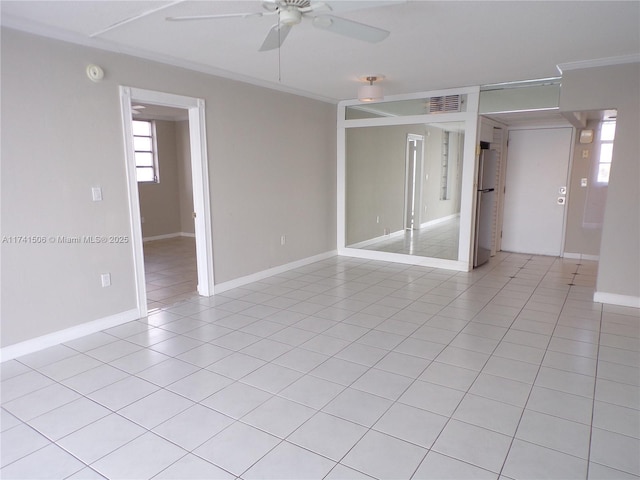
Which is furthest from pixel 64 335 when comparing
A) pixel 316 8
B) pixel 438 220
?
pixel 438 220

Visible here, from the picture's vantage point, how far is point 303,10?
2244 millimetres

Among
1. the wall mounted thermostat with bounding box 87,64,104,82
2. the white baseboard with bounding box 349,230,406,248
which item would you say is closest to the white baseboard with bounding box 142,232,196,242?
the white baseboard with bounding box 349,230,406,248

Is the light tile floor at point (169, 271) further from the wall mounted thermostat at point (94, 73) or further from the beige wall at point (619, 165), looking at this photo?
→ the beige wall at point (619, 165)

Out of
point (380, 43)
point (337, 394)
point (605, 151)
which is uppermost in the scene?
point (380, 43)

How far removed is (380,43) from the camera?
3.41m

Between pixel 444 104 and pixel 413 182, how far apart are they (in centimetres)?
132

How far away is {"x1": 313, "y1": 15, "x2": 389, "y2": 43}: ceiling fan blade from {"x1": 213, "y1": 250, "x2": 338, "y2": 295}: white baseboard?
319 cm

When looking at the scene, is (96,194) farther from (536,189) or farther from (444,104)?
(536,189)

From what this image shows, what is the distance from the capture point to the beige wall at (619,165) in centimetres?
400

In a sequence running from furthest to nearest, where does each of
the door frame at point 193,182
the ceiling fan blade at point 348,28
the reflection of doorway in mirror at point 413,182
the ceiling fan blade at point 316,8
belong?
1. the reflection of doorway in mirror at point 413,182
2. the door frame at point 193,182
3. the ceiling fan blade at point 348,28
4. the ceiling fan blade at point 316,8

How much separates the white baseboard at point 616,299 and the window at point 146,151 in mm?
7615

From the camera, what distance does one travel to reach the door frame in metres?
3.70

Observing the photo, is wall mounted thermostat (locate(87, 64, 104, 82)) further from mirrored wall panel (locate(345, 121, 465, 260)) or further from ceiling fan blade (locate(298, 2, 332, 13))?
mirrored wall panel (locate(345, 121, 465, 260))

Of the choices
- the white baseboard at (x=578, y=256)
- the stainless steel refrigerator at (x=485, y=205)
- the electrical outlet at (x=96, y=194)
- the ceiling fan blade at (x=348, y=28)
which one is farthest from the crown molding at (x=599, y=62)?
the electrical outlet at (x=96, y=194)
